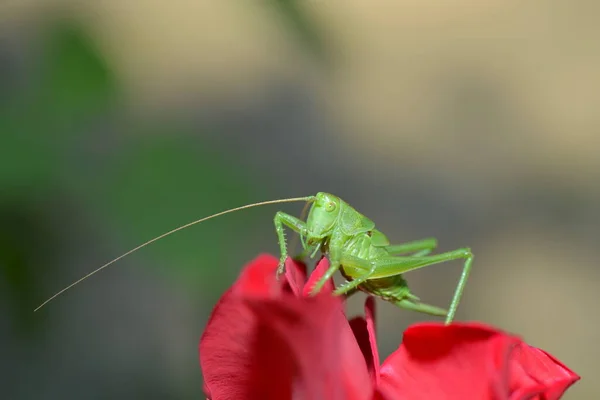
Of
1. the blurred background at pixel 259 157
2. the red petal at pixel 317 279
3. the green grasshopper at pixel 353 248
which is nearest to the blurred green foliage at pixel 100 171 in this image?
the blurred background at pixel 259 157

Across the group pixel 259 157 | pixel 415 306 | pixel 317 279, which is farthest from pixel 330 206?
pixel 259 157

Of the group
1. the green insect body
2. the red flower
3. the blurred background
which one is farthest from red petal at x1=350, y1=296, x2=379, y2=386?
the blurred background

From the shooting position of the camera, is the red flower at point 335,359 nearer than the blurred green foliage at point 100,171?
Yes

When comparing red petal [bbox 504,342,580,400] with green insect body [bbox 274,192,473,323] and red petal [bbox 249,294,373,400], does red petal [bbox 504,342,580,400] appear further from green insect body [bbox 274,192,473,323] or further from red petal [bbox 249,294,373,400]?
green insect body [bbox 274,192,473,323]

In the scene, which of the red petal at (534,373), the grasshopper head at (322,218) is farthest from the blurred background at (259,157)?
the red petal at (534,373)

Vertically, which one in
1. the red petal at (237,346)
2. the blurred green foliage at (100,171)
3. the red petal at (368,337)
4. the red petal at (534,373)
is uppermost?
the blurred green foliage at (100,171)

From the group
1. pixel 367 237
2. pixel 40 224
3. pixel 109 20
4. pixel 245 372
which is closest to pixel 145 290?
pixel 109 20

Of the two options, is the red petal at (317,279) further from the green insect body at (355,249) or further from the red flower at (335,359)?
the green insect body at (355,249)

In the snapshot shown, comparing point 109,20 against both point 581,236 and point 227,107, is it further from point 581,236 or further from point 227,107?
point 581,236

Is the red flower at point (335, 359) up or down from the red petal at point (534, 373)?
up
